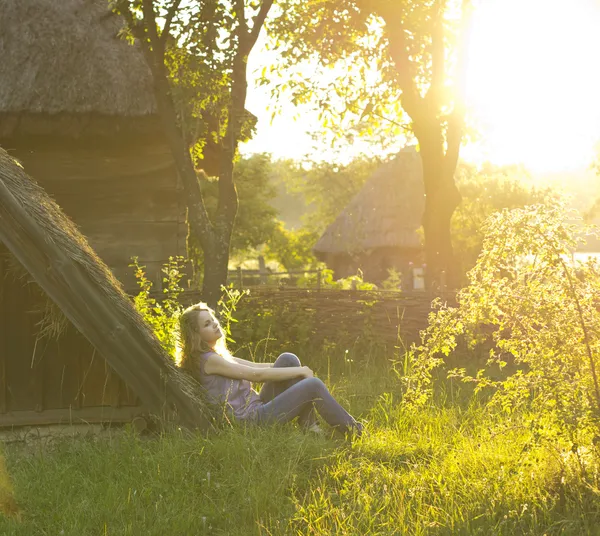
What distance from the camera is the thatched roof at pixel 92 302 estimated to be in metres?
5.05

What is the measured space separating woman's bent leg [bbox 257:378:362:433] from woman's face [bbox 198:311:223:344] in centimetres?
59

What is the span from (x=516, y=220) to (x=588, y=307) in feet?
2.03

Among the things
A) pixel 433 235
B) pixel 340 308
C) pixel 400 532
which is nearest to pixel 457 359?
pixel 340 308

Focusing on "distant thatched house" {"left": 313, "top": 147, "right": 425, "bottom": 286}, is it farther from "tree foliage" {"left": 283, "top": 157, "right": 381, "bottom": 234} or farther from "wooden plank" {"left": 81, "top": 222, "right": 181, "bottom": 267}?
"wooden plank" {"left": 81, "top": 222, "right": 181, "bottom": 267}

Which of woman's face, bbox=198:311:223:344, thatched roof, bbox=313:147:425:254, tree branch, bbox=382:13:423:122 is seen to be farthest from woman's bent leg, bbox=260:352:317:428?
thatched roof, bbox=313:147:425:254

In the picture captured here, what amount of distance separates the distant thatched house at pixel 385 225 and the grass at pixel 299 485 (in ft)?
78.2

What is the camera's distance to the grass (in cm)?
424

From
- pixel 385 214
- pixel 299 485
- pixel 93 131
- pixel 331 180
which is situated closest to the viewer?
pixel 299 485

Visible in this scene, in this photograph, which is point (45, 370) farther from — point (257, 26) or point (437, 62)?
point (437, 62)

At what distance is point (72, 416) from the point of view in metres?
5.85

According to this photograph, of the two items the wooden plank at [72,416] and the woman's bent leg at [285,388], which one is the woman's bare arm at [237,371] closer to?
the woman's bent leg at [285,388]

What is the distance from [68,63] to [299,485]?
8047 mm

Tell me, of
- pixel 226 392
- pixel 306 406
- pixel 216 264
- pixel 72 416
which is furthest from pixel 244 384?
pixel 216 264

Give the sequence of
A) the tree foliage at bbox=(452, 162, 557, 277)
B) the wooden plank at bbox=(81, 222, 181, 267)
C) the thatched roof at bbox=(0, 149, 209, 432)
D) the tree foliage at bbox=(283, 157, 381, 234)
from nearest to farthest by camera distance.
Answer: the thatched roof at bbox=(0, 149, 209, 432), the wooden plank at bbox=(81, 222, 181, 267), the tree foliage at bbox=(452, 162, 557, 277), the tree foliage at bbox=(283, 157, 381, 234)
